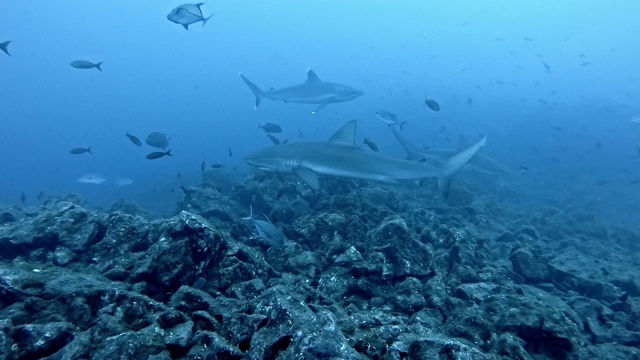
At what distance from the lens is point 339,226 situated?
6.68 m

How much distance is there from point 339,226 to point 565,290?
187 inches

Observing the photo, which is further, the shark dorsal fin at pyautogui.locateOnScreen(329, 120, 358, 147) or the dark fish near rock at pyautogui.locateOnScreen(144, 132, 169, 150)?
the dark fish near rock at pyautogui.locateOnScreen(144, 132, 169, 150)

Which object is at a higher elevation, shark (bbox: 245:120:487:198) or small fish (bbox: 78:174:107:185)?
shark (bbox: 245:120:487:198)

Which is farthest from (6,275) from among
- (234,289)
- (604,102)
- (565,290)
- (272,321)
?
(604,102)

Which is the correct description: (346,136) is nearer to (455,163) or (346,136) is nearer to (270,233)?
(455,163)

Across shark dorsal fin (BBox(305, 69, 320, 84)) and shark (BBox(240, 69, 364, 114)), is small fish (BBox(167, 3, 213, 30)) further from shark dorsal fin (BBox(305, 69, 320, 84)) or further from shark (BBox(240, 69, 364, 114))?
shark dorsal fin (BBox(305, 69, 320, 84))

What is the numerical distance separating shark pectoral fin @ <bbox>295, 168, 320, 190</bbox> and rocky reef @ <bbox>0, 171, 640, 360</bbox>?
751 mm

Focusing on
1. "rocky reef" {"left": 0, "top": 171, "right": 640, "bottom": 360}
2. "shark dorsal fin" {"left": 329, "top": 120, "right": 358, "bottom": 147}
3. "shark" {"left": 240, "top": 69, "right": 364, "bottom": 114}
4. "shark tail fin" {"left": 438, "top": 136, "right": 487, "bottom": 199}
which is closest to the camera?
"rocky reef" {"left": 0, "top": 171, "right": 640, "bottom": 360}

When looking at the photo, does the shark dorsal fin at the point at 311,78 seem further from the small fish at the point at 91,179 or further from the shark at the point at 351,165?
the small fish at the point at 91,179

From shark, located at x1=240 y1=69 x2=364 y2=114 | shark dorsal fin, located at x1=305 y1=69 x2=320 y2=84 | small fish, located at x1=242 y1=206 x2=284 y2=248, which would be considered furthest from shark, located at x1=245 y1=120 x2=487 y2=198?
shark dorsal fin, located at x1=305 y1=69 x2=320 y2=84

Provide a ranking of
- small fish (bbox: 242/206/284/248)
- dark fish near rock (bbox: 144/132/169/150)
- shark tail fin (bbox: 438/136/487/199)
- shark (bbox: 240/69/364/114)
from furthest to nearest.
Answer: shark (bbox: 240/69/364/114)
dark fish near rock (bbox: 144/132/169/150)
shark tail fin (bbox: 438/136/487/199)
small fish (bbox: 242/206/284/248)

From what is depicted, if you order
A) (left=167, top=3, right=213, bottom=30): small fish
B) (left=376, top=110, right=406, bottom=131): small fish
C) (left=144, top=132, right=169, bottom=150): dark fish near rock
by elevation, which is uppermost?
(left=167, top=3, right=213, bottom=30): small fish

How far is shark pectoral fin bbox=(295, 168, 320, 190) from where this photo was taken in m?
8.48

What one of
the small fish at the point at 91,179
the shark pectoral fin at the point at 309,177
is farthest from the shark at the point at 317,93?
the small fish at the point at 91,179
